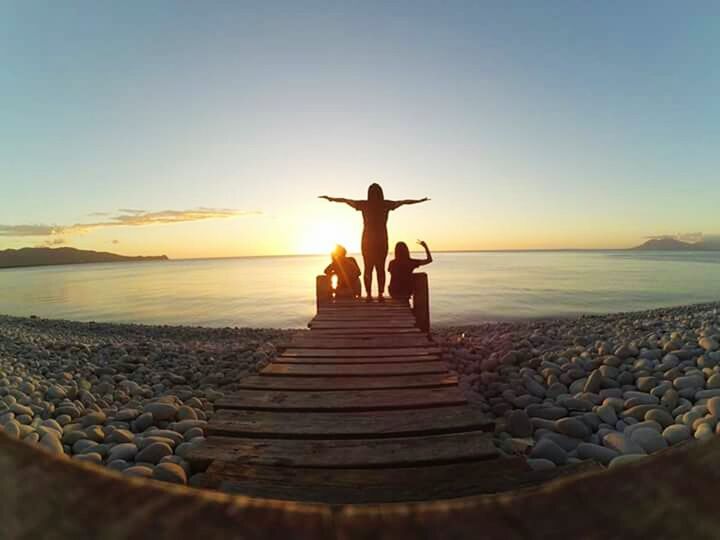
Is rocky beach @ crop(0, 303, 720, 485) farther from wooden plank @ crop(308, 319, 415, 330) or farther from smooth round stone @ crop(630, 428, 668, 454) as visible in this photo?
wooden plank @ crop(308, 319, 415, 330)

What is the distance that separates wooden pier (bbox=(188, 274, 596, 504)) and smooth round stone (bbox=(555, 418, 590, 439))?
115 centimetres

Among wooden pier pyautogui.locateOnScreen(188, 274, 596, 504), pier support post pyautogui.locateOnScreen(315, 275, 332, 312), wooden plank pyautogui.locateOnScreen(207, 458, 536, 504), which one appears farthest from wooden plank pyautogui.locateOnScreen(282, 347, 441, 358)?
pier support post pyautogui.locateOnScreen(315, 275, 332, 312)

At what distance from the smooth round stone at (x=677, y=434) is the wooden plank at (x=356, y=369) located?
1.68 metres

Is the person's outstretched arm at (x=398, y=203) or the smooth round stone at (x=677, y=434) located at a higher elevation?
the person's outstretched arm at (x=398, y=203)

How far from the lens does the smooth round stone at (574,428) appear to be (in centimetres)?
299

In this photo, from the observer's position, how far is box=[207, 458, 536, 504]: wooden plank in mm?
1372

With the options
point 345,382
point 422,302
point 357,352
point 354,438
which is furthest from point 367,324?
point 354,438

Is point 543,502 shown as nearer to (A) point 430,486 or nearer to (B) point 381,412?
(A) point 430,486

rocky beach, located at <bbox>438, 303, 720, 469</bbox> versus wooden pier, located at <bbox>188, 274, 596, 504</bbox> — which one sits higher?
wooden pier, located at <bbox>188, 274, 596, 504</bbox>

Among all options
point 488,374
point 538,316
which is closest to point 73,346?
point 488,374

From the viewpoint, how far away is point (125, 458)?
8.85 ft

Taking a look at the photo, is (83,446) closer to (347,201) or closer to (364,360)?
(364,360)

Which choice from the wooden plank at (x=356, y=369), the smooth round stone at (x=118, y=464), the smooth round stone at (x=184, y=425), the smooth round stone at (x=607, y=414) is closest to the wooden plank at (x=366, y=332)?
the wooden plank at (x=356, y=369)

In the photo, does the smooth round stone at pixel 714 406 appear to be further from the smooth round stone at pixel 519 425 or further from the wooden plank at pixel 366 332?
the wooden plank at pixel 366 332
